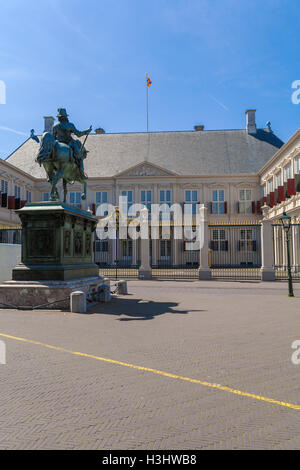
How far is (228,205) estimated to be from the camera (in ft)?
115

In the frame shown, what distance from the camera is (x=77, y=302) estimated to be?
852 centimetres

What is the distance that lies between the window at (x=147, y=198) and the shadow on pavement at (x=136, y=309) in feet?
82.3

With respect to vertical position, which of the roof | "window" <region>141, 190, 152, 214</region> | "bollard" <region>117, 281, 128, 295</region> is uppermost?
the roof

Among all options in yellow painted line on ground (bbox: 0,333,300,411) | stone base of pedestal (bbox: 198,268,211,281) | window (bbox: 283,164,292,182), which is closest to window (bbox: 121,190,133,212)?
window (bbox: 283,164,292,182)

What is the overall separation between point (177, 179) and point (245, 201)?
748cm

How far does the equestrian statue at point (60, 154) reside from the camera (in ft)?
32.4

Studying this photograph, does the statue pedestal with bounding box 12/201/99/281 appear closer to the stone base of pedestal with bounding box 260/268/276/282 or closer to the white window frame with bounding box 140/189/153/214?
the stone base of pedestal with bounding box 260/268/276/282

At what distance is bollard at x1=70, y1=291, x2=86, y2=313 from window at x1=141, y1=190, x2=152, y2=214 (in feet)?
89.7

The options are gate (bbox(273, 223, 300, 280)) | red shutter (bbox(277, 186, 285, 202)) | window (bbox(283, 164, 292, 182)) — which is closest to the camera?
gate (bbox(273, 223, 300, 280))

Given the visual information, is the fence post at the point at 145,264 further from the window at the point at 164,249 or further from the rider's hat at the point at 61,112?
the window at the point at 164,249

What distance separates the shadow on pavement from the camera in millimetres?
8305

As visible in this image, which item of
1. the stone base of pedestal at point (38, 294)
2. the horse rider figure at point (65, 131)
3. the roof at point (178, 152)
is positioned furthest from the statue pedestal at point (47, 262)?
the roof at point (178, 152)

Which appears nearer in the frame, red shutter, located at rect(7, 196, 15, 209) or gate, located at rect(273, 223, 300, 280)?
gate, located at rect(273, 223, 300, 280)

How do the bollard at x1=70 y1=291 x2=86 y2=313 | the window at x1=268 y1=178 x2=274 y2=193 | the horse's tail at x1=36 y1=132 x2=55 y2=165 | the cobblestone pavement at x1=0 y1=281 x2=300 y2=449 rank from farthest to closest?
1. the window at x1=268 y1=178 x2=274 y2=193
2. the horse's tail at x1=36 y1=132 x2=55 y2=165
3. the bollard at x1=70 y1=291 x2=86 y2=313
4. the cobblestone pavement at x1=0 y1=281 x2=300 y2=449
